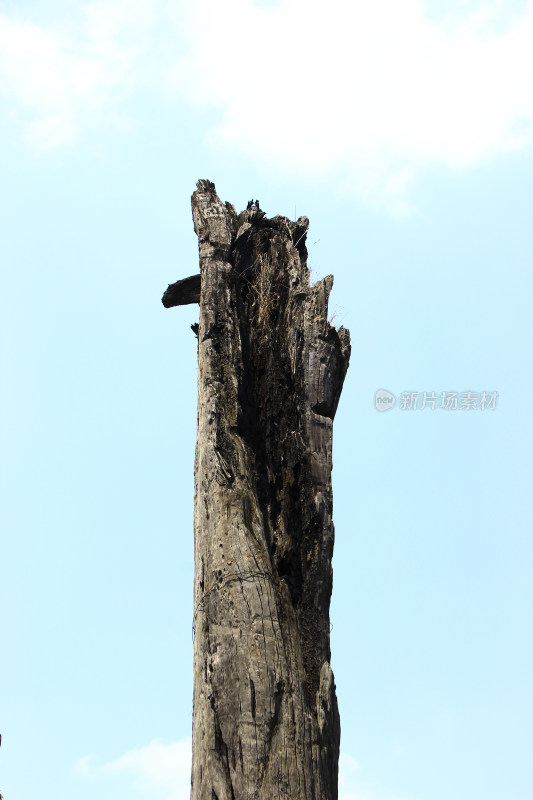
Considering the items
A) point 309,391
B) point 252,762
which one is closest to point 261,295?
point 309,391

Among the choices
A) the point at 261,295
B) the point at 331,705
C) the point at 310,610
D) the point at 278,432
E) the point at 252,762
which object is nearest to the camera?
the point at 252,762

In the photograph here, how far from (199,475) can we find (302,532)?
0.73m

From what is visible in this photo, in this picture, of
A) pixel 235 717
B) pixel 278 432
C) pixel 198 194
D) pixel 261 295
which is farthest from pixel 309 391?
pixel 235 717

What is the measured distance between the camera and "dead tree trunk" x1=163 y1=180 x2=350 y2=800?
436cm

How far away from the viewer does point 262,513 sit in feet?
16.6

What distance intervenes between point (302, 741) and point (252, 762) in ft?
0.94

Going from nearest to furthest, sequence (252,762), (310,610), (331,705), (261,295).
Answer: (252,762), (331,705), (310,610), (261,295)

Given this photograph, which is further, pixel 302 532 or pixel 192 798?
pixel 302 532

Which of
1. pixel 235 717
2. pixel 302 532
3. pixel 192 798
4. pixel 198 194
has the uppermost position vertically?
pixel 198 194

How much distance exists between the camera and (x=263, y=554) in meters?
4.82

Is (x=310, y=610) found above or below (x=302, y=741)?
above

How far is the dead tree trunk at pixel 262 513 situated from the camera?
436 cm

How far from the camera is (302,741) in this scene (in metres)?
4.36

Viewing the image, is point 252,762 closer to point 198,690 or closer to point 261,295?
point 198,690
